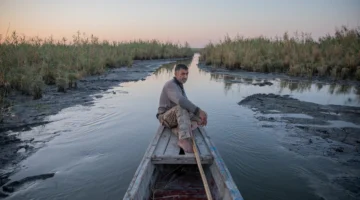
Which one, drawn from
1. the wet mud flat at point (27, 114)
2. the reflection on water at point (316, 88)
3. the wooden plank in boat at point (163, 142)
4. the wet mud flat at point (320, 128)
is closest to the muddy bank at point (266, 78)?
the reflection on water at point (316, 88)

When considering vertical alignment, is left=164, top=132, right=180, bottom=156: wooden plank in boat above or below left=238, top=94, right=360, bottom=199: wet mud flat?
above

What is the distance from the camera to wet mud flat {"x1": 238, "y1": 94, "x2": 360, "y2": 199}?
3828 millimetres

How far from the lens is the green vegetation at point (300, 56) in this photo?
37.4 ft

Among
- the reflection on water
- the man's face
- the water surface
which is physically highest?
the man's face

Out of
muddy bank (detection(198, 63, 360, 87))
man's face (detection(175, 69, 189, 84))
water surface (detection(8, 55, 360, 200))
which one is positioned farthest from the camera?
muddy bank (detection(198, 63, 360, 87))

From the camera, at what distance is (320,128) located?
217 inches

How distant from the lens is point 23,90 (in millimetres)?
7598

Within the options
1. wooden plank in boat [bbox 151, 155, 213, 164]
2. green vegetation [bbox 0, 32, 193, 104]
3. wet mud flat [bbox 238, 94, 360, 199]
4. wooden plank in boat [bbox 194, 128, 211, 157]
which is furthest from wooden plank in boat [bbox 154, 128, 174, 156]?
green vegetation [bbox 0, 32, 193, 104]

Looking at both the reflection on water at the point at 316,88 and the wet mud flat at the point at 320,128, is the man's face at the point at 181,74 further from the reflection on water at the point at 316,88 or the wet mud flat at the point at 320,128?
the reflection on water at the point at 316,88

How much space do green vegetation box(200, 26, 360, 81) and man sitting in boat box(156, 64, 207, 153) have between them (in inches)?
374

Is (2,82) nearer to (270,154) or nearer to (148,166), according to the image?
(148,166)

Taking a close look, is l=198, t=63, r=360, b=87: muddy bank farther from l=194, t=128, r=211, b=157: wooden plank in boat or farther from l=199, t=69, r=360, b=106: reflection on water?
l=194, t=128, r=211, b=157: wooden plank in boat

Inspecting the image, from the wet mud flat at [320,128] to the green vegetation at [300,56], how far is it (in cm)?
480

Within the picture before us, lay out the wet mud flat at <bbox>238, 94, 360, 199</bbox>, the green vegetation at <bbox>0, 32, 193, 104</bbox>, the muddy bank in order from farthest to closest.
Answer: the muddy bank
the green vegetation at <bbox>0, 32, 193, 104</bbox>
the wet mud flat at <bbox>238, 94, 360, 199</bbox>
